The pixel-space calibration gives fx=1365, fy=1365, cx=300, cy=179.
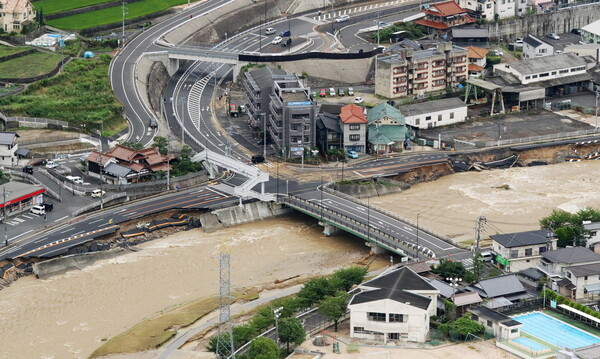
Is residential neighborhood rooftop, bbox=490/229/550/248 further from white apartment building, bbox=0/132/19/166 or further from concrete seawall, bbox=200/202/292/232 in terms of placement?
white apartment building, bbox=0/132/19/166

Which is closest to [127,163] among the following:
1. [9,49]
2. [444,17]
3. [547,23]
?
[9,49]

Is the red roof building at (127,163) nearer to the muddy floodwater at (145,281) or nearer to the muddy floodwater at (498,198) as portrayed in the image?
the muddy floodwater at (145,281)

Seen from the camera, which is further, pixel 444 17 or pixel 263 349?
pixel 444 17

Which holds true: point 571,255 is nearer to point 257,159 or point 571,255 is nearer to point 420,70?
point 257,159

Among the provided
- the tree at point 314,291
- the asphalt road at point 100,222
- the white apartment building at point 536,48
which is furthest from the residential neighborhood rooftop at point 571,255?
the white apartment building at point 536,48

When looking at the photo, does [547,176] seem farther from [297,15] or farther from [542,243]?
[297,15]

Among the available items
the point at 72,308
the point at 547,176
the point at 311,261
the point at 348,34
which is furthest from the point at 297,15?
the point at 72,308

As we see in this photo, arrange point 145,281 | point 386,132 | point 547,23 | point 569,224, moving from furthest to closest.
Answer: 1. point 547,23
2. point 386,132
3. point 569,224
4. point 145,281
